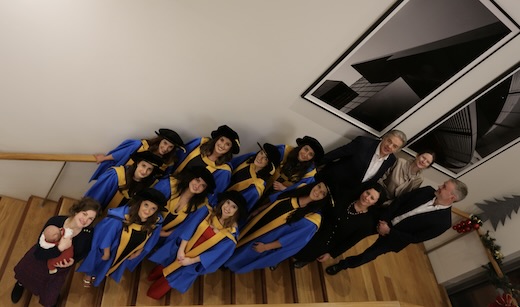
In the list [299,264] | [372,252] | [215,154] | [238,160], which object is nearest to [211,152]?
[215,154]

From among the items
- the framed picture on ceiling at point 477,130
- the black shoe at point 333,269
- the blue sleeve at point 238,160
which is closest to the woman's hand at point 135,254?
the blue sleeve at point 238,160

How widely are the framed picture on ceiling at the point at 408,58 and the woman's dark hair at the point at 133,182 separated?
1327 mm

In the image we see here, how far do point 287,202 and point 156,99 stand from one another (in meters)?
1.26

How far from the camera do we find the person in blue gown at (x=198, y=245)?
8.83 feet

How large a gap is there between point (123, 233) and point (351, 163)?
1833mm

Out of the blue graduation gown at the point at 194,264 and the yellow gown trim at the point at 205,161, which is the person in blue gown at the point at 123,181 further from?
the blue graduation gown at the point at 194,264

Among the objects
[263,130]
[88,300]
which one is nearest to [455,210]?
[263,130]

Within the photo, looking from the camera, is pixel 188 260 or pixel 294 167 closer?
pixel 188 260

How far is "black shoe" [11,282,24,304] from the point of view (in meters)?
2.65

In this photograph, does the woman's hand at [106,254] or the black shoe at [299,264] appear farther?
the black shoe at [299,264]

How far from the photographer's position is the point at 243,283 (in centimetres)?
329

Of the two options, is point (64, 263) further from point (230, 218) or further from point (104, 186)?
point (230, 218)

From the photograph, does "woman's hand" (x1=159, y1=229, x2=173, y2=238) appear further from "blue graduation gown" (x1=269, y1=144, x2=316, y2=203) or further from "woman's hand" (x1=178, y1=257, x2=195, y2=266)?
"blue graduation gown" (x1=269, y1=144, x2=316, y2=203)

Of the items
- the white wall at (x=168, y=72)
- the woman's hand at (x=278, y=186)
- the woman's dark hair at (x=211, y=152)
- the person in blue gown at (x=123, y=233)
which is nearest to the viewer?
the white wall at (x=168, y=72)
